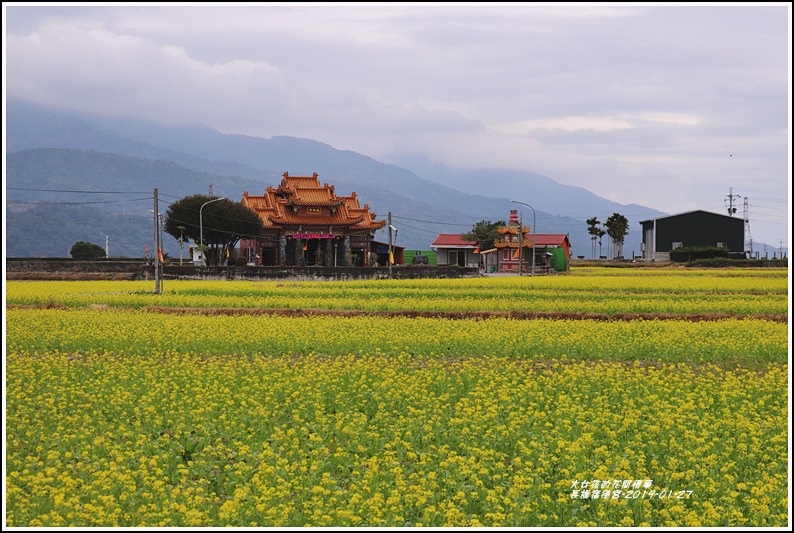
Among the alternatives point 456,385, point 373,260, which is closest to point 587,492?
point 456,385

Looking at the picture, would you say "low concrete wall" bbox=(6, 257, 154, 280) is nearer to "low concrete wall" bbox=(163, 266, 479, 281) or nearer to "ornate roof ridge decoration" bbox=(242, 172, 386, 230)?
"low concrete wall" bbox=(163, 266, 479, 281)

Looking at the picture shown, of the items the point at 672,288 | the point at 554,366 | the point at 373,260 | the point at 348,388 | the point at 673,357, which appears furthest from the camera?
the point at 373,260

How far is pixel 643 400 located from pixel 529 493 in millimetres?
4674

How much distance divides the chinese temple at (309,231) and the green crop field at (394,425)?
46.0m

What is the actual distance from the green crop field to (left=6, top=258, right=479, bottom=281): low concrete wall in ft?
84.2

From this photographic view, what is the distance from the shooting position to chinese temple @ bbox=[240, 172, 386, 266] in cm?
6962

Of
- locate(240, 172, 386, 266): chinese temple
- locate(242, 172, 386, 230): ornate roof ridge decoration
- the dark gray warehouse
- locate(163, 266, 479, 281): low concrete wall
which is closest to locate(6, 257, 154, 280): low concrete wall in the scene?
locate(163, 266, 479, 281): low concrete wall

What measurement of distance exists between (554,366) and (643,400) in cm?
344

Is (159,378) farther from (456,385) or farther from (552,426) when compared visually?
(552,426)

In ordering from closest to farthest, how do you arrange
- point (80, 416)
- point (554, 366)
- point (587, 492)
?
1. point (587, 492)
2. point (80, 416)
3. point (554, 366)

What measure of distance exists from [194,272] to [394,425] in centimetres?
4053

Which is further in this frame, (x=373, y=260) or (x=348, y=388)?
(x=373, y=260)

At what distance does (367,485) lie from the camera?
353 inches

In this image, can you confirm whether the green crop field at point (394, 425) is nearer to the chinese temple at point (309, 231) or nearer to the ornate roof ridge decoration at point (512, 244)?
the ornate roof ridge decoration at point (512, 244)
